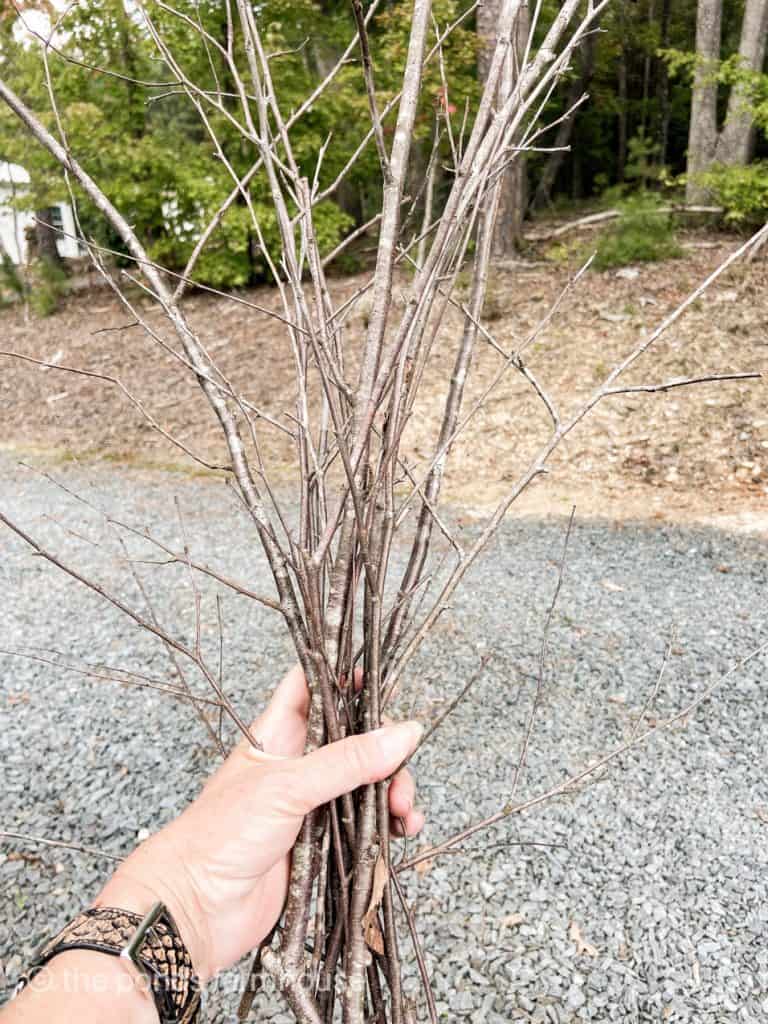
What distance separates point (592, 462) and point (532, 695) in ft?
11.4

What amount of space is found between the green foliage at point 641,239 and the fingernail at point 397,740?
28.7 ft

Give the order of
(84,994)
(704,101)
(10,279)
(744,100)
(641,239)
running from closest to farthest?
(84,994) < (744,100) < (641,239) < (704,101) < (10,279)

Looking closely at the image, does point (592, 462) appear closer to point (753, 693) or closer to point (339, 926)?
point (753, 693)

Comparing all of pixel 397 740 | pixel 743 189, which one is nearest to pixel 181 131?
pixel 743 189

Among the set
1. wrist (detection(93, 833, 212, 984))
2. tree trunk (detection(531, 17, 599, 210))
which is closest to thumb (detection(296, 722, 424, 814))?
wrist (detection(93, 833, 212, 984))

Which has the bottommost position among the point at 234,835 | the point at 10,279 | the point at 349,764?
the point at 10,279

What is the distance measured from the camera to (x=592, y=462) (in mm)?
6949

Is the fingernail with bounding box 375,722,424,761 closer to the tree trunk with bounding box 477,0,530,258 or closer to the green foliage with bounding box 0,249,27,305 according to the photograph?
the tree trunk with bounding box 477,0,530,258

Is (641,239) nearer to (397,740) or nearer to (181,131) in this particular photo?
(181,131)

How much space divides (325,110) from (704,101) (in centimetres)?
484

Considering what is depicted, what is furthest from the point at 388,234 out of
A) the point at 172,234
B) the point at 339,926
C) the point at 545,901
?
the point at 172,234

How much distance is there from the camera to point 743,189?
8.57m

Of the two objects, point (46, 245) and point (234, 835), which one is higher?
point (46, 245)

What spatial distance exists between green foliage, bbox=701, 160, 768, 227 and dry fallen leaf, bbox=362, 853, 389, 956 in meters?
9.04
